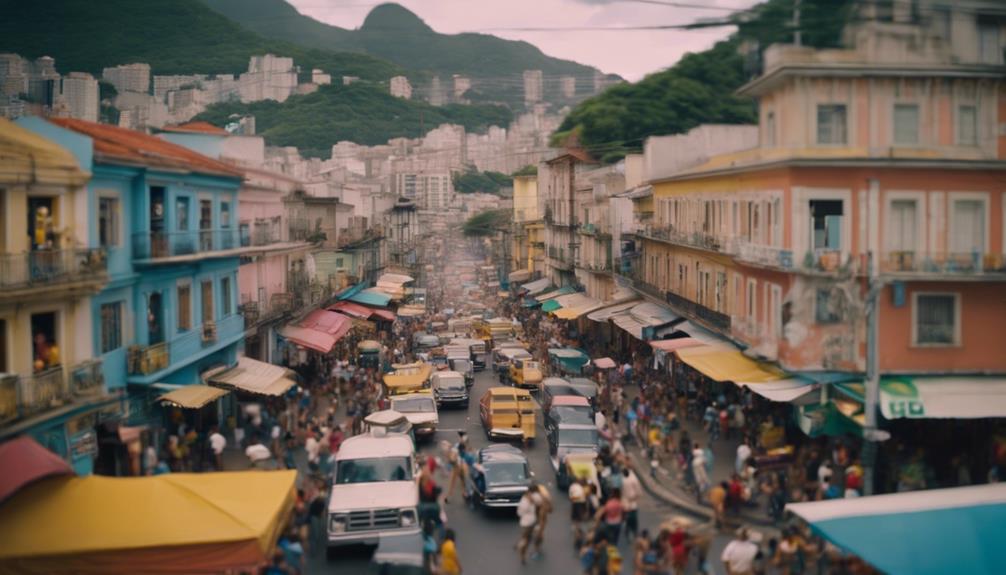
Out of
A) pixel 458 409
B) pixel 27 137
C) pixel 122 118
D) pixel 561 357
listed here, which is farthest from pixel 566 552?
pixel 122 118

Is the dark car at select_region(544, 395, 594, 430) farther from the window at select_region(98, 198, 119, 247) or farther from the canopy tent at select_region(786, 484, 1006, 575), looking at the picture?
the window at select_region(98, 198, 119, 247)

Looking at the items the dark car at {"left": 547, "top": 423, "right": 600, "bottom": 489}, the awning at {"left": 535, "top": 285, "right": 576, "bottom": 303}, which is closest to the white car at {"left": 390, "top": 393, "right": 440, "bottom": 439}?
the dark car at {"left": 547, "top": 423, "right": 600, "bottom": 489}

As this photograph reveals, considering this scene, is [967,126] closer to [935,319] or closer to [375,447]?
[935,319]

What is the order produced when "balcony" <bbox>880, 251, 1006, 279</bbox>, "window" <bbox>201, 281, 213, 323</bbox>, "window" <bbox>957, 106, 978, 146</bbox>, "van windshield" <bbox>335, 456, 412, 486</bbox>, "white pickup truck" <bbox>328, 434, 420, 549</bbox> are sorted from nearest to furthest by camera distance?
"white pickup truck" <bbox>328, 434, 420, 549</bbox>
"van windshield" <bbox>335, 456, 412, 486</bbox>
"balcony" <bbox>880, 251, 1006, 279</bbox>
"window" <bbox>957, 106, 978, 146</bbox>
"window" <bbox>201, 281, 213, 323</bbox>

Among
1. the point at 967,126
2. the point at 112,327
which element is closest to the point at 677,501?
the point at 967,126

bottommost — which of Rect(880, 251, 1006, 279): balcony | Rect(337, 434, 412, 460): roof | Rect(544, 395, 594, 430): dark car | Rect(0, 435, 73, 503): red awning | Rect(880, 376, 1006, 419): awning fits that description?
Rect(544, 395, 594, 430): dark car

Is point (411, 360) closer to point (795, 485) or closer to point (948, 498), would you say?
point (795, 485)

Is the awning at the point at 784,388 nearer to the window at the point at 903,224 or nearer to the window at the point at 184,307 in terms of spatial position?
the window at the point at 903,224
